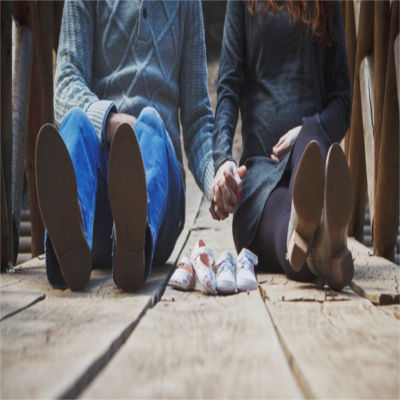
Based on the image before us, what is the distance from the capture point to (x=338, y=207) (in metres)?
1.03

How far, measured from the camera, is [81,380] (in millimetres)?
524

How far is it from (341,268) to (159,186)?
405mm

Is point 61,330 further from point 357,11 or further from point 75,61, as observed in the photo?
point 357,11

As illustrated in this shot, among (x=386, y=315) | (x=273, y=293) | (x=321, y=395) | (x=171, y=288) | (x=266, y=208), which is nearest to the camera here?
(x=321, y=395)

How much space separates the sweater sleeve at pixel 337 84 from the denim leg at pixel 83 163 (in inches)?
24.4

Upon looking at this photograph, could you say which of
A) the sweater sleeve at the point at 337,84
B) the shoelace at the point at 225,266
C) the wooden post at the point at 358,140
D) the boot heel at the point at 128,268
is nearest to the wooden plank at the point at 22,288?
the boot heel at the point at 128,268

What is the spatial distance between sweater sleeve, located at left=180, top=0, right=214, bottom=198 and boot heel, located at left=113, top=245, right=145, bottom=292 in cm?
55

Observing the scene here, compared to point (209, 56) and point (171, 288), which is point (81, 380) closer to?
point (171, 288)

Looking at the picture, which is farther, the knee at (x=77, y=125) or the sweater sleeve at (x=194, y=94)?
the sweater sleeve at (x=194, y=94)

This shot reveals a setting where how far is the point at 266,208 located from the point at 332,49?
529 millimetres

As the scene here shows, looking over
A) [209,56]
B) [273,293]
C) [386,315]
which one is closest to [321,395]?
[386,315]

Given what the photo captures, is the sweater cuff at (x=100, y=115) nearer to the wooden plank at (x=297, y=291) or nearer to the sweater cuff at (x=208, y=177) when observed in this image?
the sweater cuff at (x=208, y=177)

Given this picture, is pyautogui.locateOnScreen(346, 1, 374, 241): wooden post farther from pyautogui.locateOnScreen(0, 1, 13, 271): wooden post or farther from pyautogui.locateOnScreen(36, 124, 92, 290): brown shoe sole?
pyautogui.locateOnScreen(36, 124, 92, 290): brown shoe sole

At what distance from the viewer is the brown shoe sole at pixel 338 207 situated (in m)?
1.01
